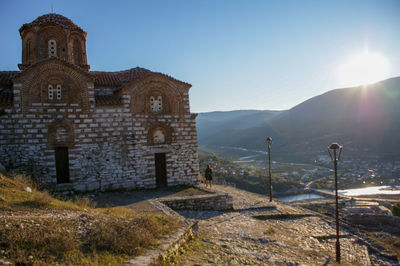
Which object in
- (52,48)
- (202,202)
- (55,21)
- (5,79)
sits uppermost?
(55,21)

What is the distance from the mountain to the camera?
58.1 m

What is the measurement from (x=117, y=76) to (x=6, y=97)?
5833mm

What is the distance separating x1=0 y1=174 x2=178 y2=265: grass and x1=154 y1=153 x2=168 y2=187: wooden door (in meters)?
8.50

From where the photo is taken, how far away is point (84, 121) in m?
14.0

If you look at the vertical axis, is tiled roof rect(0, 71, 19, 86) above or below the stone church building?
above

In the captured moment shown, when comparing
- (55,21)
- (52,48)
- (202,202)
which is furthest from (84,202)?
(55,21)

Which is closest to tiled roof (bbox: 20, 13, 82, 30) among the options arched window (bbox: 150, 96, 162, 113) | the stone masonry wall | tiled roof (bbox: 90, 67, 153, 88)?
tiled roof (bbox: 90, 67, 153, 88)

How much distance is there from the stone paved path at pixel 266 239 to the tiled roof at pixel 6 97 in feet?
31.5

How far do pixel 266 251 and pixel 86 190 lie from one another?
9.79m

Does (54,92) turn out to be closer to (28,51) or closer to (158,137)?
(28,51)

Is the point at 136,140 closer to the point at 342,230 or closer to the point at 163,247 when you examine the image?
the point at 163,247

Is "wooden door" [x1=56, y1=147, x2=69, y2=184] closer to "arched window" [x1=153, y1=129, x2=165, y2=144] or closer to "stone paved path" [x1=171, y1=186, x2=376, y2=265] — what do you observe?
"arched window" [x1=153, y1=129, x2=165, y2=144]

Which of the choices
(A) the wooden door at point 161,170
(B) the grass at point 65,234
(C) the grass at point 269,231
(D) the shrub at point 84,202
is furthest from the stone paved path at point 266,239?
(A) the wooden door at point 161,170

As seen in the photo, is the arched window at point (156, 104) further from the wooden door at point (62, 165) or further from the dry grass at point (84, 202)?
the dry grass at point (84, 202)
